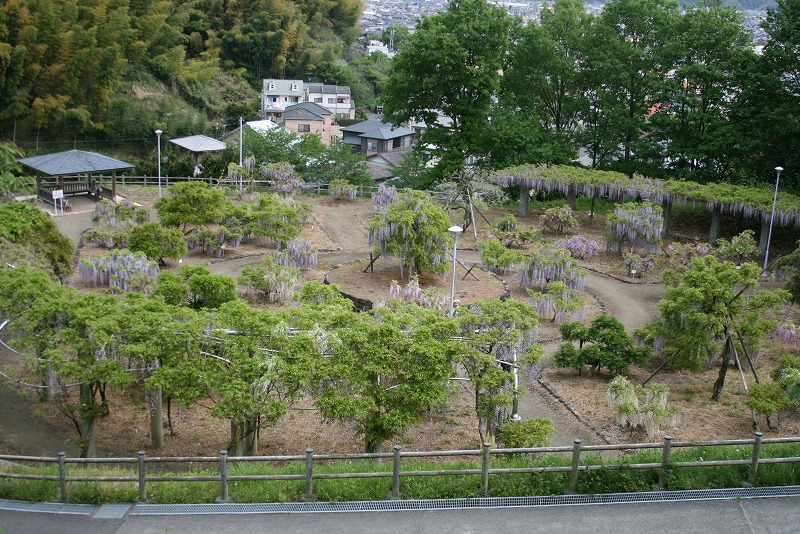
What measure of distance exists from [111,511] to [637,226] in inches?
758

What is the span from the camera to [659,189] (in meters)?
27.1

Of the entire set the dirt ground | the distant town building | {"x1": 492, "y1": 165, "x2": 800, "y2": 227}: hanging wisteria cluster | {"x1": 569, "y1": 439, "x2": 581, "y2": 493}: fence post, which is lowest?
the dirt ground

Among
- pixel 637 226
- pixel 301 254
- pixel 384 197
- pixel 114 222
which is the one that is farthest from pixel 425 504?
pixel 384 197

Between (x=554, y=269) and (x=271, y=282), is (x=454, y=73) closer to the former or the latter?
(x=554, y=269)

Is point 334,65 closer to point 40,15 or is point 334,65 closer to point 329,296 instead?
point 40,15

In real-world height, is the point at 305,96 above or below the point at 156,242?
above

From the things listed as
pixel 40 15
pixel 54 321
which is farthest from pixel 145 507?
pixel 40 15

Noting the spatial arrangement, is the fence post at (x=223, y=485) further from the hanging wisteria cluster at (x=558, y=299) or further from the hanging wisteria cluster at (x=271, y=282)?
the hanging wisteria cluster at (x=558, y=299)

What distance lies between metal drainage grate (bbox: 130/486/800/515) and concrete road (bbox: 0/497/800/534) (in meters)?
0.07

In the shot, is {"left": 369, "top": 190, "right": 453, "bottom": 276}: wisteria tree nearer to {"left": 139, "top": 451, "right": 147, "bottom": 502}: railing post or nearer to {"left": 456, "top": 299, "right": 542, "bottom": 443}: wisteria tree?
{"left": 456, "top": 299, "right": 542, "bottom": 443}: wisteria tree

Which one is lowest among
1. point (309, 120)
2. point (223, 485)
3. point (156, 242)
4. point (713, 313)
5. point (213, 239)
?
point (213, 239)

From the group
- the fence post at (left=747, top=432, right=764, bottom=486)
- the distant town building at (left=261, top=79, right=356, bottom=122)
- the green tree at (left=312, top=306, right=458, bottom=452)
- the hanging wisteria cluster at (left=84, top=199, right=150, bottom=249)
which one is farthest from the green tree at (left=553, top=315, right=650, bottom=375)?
the distant town building at (left=261, top=79, right=356, bottom=122)

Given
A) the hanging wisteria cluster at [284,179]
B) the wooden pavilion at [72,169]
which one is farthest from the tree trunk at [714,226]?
the wooden pavilion at [72,169]

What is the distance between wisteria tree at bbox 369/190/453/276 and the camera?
818 inches
